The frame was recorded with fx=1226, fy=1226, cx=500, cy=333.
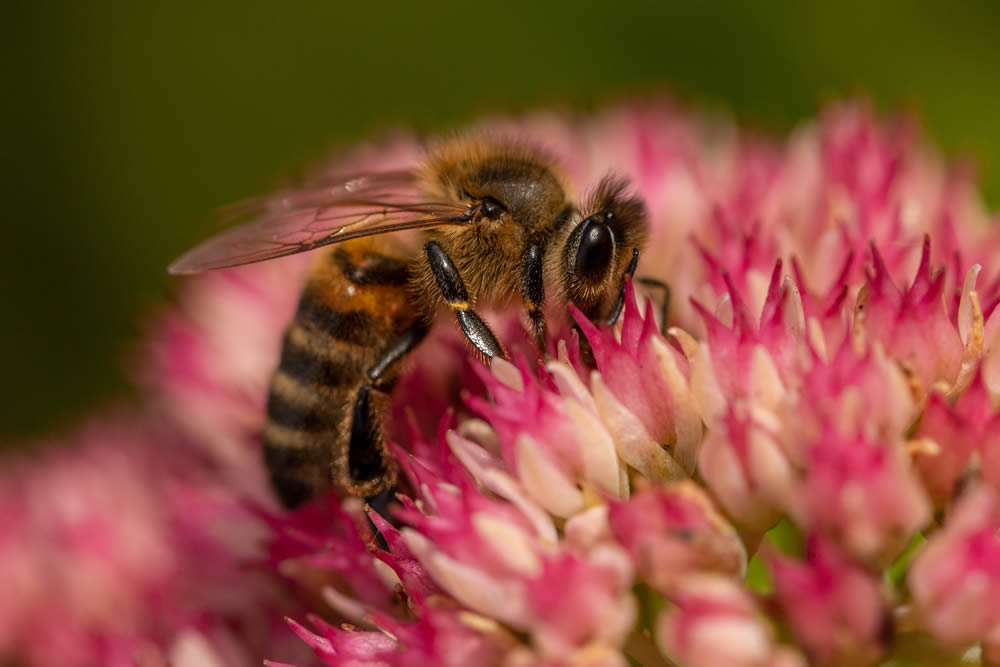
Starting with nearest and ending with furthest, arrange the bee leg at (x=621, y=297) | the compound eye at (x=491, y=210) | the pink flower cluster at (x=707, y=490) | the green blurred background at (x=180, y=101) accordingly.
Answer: the pink flower cluster at (x=707, y=490), the bee leg at (x=621, y=297), the compound eye at (x=491, y=210), the green blurred background at (x=180, y=101)

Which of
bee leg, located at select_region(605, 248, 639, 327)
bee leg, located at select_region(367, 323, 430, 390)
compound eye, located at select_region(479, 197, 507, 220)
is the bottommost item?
bee leg, located at select_region(367, 323, 430, 390)

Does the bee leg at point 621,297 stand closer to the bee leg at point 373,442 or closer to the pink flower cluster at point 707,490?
the pink flower cluster at point 707,490

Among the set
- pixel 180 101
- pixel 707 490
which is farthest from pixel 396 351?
pixel 180 101

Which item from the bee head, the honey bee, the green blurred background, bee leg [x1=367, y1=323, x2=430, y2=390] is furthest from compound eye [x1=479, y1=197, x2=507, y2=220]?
the green blurred background

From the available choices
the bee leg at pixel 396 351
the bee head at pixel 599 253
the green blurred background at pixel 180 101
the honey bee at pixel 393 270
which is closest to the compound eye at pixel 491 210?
the honey bee at pixel 393 270

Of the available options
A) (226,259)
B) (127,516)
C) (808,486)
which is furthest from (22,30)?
(808,486)

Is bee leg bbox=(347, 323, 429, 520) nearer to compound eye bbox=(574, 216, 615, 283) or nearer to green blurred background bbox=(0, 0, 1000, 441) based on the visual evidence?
compound eye bbox=(574, 216, 615, 283)

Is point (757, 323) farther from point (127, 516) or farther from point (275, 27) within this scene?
point (275, 27)
